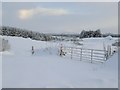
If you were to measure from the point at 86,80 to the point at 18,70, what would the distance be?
14.2ft

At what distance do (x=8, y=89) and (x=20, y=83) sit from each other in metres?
0.98

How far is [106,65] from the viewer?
1538cm

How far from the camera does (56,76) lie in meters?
12.9

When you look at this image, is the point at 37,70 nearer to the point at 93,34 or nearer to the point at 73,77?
the point at 73,77

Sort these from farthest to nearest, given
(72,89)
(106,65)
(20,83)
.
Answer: (106,65), (20,83), (72,89)

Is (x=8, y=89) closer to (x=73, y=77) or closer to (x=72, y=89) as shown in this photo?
(x=72, y=89)

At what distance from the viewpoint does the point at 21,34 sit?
199 ft

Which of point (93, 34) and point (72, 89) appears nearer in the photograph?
point (72, 89)

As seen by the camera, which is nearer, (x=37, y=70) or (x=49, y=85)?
(x=49, y=85)

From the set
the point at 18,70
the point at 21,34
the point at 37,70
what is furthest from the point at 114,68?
the point at 21,34

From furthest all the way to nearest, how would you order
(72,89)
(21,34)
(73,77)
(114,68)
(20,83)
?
(21,34) < (114,68) < (73,77) < (20,83) < (72,89)

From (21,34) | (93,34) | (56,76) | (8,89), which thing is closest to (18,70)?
(56,76)

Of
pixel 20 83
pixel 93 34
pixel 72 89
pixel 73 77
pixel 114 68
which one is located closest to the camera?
pixel 72 89

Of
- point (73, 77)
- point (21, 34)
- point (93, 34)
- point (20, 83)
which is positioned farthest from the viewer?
point (93, 34)
